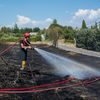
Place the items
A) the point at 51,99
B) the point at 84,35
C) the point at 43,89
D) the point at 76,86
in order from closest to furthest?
the point at 51,99 < the point at 43,89 < the point at 76,86 < the point at 84,35

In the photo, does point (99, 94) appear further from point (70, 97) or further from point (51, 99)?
point (51, 99)

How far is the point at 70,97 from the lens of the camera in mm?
17719

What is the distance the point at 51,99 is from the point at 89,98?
6.47 ft

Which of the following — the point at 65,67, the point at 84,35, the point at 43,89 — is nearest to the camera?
the point at 43,89

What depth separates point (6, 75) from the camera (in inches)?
933

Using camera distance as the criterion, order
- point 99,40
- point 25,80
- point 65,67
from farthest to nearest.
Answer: point 99,40, point 65,67, point 25,80

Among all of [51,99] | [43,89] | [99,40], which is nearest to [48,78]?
[43,89]

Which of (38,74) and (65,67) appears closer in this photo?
Result: (38,74)

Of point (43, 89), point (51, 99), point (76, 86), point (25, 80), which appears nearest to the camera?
point (51, 99)

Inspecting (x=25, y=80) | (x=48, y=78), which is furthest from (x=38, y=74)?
(x=25, y=80)

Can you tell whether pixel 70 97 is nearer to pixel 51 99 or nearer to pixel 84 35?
pixel 51 99

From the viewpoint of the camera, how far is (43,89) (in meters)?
18.8

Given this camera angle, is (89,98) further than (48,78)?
No

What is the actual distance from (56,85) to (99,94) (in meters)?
3.35
